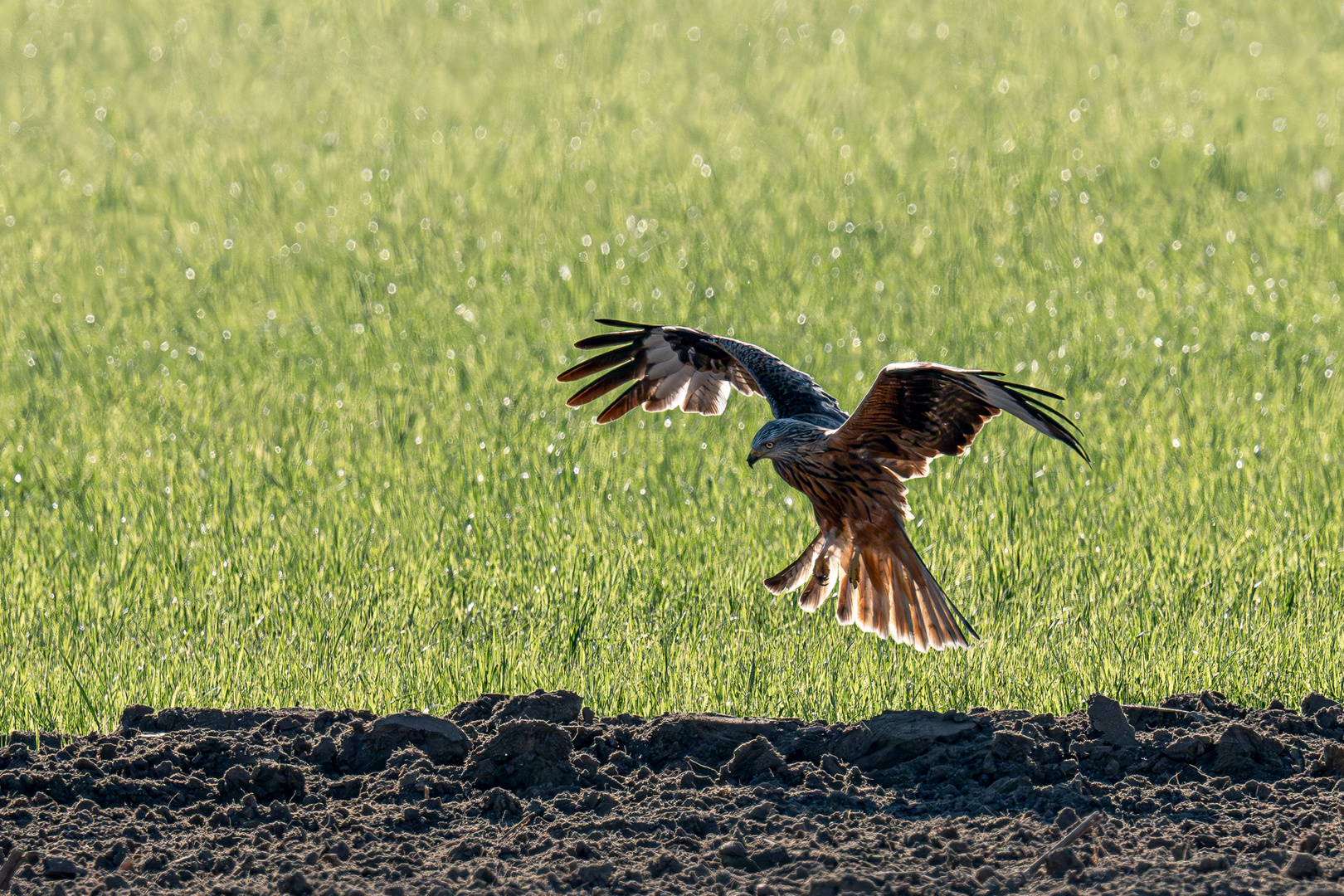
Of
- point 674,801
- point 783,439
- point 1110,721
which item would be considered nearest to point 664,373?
point 783,439

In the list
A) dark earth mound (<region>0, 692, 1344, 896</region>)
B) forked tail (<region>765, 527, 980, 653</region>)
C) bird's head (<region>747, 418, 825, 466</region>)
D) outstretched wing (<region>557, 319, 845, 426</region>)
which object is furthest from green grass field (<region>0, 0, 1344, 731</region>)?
bird's head (<region>747, 418, 825, 466</region>)

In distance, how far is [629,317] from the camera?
415 inches

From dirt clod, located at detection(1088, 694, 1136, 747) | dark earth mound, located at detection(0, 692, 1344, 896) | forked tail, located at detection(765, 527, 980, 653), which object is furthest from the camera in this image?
forked tail, located at detection(765, 527, 980, 653)

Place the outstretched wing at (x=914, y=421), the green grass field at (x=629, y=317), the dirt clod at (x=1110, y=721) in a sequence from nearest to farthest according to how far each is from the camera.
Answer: the outstretched wing at (x=914, y=421)
the dirt clod at (x=1110, y=721)
the green grass field at (x=629, y=317)

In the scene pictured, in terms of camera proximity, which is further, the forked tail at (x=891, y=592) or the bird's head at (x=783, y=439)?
the forked tail at (x=891, y=592)

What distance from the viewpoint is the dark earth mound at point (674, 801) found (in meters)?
4.22

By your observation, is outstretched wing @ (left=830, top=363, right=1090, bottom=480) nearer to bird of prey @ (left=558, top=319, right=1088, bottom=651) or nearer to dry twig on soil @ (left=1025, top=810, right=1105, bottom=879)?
bird of prey @ (left=558, top=319, right=1088, bottom=651)

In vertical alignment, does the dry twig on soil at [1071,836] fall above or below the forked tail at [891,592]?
below

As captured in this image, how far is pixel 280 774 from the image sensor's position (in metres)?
4.82

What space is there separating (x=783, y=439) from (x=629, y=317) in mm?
5637

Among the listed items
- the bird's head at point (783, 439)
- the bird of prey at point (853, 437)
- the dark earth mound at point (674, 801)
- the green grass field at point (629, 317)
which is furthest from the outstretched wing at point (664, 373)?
the dark earth mound at point (674, 801)

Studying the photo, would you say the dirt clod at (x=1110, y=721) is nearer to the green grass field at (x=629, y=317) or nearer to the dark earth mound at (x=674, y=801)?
the dark earth mound at (x=674, y=801)

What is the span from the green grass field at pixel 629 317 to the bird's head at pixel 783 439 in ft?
3.85

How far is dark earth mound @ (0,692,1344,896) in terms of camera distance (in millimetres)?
4223
